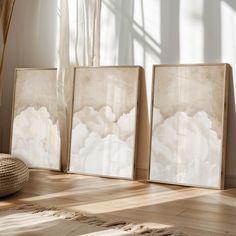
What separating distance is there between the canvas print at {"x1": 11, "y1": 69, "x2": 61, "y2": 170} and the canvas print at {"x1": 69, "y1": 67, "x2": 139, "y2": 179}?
21 cm

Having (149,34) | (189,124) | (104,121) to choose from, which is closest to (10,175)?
(104,121)

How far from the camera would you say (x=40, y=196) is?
7.38 ft

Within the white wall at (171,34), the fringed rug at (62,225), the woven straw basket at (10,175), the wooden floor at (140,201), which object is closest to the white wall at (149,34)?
the white wall at (171,34)

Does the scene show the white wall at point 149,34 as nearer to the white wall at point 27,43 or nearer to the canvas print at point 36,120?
the white wall at point 27,43

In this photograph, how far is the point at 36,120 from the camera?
3.23 metres

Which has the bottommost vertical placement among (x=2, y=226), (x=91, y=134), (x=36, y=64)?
(x=2, y=226)

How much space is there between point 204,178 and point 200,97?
58 centimetres

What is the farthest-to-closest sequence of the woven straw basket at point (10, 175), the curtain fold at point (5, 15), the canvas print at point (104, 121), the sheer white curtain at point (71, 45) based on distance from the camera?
1. the curtain fold at point (5, 15)
2. the sheer white curtain at point (71, 45)
3. the canvas print at point (104, 121)
4. the woven straw basket at point (10, 175)

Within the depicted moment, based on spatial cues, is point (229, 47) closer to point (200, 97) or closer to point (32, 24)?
point (200, 97)

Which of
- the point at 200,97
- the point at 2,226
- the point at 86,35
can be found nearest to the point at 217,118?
the point at 200,97

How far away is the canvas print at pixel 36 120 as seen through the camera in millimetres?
3154

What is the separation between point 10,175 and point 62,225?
0.61m

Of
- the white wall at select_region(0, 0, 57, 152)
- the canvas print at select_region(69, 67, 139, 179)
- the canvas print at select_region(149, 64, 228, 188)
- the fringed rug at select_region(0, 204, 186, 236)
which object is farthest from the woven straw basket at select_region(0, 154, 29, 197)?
the white wall at select_region(0, 0, 57, 152)

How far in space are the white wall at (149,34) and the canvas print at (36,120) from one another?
0.59 ft
